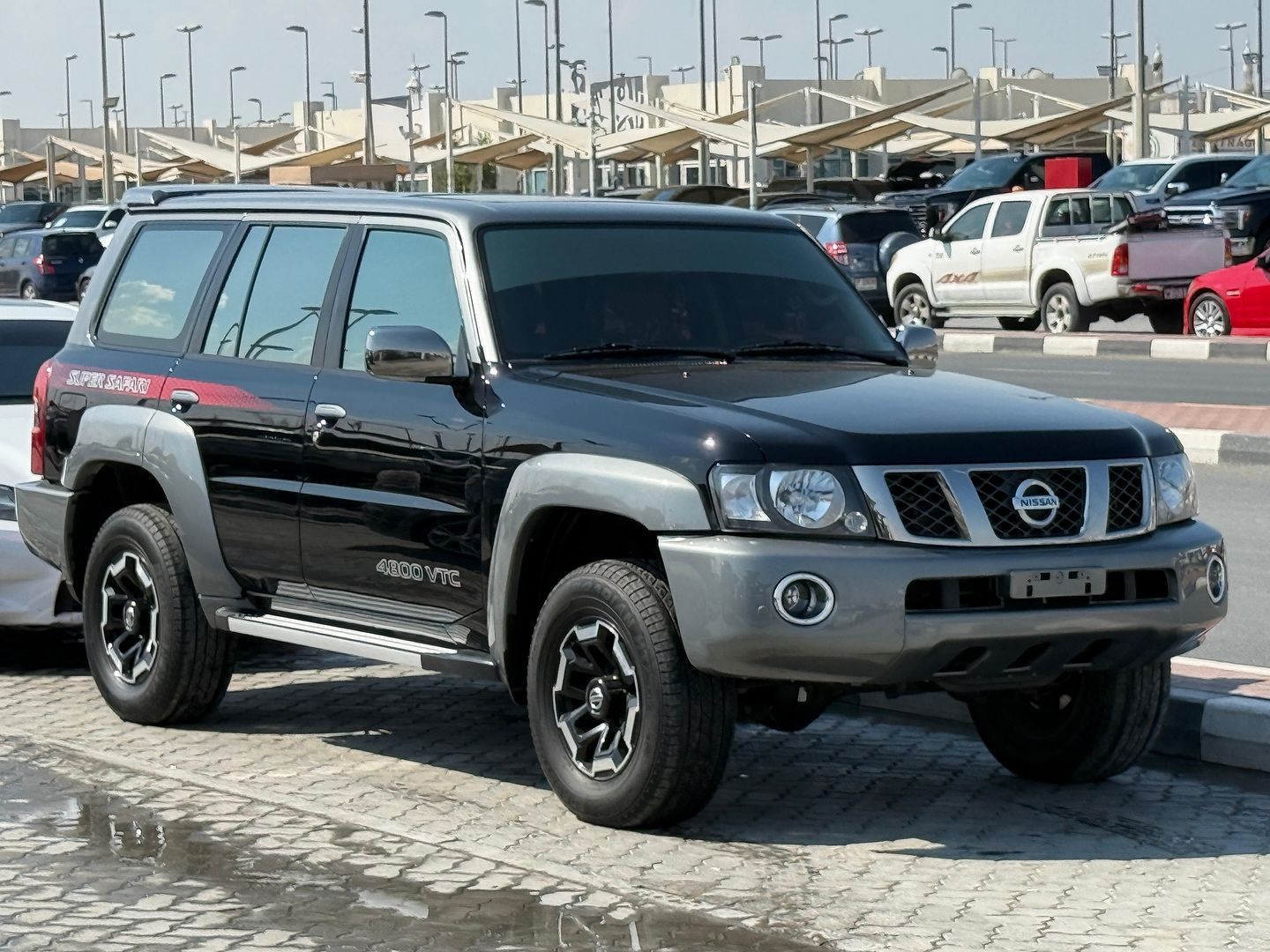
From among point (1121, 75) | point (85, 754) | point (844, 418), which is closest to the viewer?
point (844, 418)

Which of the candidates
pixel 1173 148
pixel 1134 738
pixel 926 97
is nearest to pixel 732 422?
pixel 1134 738

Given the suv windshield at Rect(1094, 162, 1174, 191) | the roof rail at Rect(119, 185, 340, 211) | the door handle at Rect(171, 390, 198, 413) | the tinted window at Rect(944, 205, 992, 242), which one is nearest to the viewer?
the door handle at Rect(171, 390, 198, 413)

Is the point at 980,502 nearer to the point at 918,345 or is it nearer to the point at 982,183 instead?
the point at 918,345

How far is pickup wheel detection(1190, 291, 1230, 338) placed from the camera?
973 inches

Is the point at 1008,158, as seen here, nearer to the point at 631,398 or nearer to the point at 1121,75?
the point at 631,398

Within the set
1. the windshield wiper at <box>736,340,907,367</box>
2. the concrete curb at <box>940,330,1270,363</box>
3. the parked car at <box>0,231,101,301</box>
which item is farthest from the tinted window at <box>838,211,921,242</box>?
the windshield wiper at <box>736,340,907,367</box>

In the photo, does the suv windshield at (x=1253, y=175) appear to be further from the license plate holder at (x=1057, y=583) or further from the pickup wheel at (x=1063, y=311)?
the license plate holder at (x=1057, y=583)

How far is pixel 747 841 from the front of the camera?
5.95 m

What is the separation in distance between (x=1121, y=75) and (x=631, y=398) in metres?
113

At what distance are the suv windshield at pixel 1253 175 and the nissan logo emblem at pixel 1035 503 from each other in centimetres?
2867

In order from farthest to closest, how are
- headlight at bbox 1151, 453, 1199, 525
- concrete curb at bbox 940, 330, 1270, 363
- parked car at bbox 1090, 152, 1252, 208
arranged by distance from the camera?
parked car at bbox 1090, 152, 1252, 208
concrete curb at bbox 940, 330, 1270, 363
headlight at bbox 1151, 453, 1199, 525

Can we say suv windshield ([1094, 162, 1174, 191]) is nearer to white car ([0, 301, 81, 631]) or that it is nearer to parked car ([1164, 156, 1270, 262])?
parked car ([1164, 156, 1270, 262])

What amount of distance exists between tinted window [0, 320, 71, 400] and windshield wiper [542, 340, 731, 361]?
4.25 m

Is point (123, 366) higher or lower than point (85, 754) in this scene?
higher
